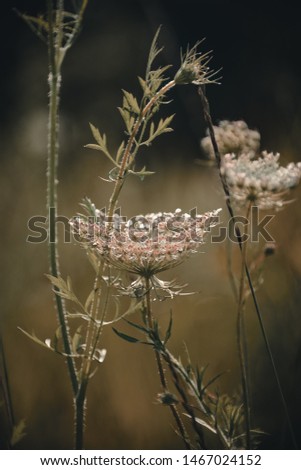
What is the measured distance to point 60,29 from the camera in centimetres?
90

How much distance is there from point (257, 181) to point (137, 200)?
2.37ft

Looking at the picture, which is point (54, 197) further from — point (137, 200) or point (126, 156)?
point (137, 200)

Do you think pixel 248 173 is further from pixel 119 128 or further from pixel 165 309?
pixel 119 128

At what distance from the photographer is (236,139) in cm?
124

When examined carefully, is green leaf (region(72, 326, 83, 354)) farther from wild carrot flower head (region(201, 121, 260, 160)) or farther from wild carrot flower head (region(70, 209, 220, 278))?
wild carrot flower head (region(201, 121, 260, 160))

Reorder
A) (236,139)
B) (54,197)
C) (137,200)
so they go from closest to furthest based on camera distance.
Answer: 1. (54,197)
2. (236,139)
3. (137,200)

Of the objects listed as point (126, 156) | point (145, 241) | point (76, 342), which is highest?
point (126, 156)

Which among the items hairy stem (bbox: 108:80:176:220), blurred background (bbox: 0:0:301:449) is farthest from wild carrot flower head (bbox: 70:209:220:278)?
blurred background (bbox: 0:0:301:449)

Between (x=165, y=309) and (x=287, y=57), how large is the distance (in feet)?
2.66

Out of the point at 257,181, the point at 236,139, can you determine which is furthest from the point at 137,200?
the point at 257,181

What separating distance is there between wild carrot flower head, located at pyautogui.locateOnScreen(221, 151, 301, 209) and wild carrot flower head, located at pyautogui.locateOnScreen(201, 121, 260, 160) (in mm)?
155

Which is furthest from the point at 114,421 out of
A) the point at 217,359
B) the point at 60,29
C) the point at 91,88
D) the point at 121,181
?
the point at 91,88

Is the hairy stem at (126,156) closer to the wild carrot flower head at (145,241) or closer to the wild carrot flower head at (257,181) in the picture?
the wild carrot flower head at (145,241)

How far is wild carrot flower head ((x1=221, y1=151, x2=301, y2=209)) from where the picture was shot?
1006 mm
